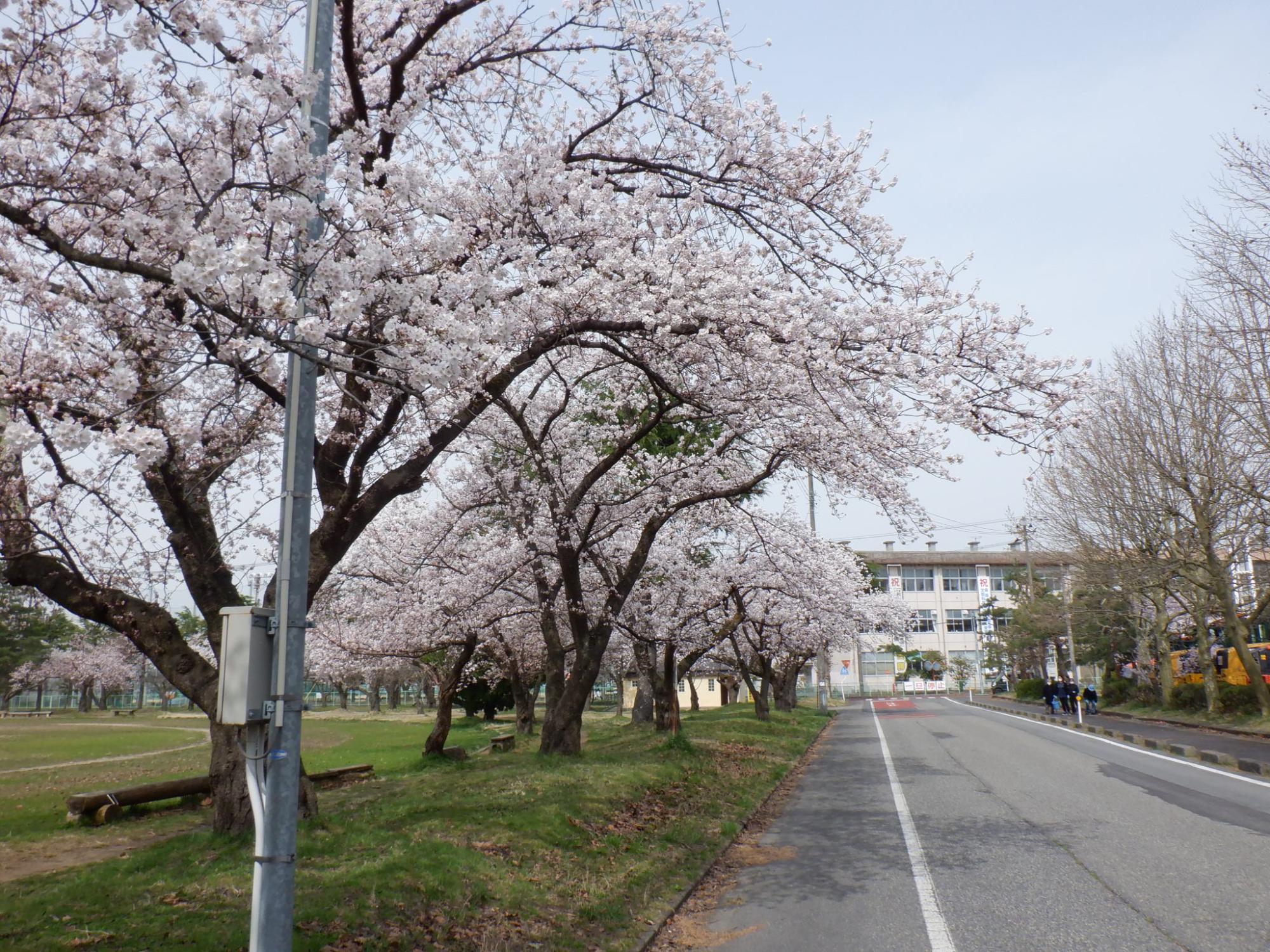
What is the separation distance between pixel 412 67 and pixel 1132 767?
684 inches

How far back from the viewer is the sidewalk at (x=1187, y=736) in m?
20.9

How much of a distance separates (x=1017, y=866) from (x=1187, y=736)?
21854mm

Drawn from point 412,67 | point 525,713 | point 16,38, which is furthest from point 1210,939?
point 525,713

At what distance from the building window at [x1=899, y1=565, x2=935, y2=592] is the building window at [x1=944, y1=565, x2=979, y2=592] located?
4.70 ft

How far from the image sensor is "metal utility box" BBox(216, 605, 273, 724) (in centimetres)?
466

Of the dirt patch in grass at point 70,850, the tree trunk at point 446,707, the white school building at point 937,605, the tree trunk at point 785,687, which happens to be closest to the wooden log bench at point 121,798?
the dirt patch in grass at point 70,850

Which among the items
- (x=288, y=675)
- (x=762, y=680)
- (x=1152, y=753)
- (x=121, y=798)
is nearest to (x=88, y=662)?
(x=762, y=680)

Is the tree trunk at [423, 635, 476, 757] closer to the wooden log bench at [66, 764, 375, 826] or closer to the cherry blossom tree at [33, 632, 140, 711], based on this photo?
the wooden log bench at [66, 764, 375, 826]

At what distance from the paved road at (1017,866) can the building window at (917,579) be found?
76.4 meters

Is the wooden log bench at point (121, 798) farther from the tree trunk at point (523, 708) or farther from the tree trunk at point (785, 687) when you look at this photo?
the tree trunk at point (785, 687)

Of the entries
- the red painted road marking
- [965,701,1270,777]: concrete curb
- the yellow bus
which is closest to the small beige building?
the red painted road marking

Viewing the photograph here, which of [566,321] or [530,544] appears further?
[530,544]

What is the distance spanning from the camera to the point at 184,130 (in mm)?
6844

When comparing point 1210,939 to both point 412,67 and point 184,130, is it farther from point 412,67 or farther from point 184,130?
→ point 412,67
